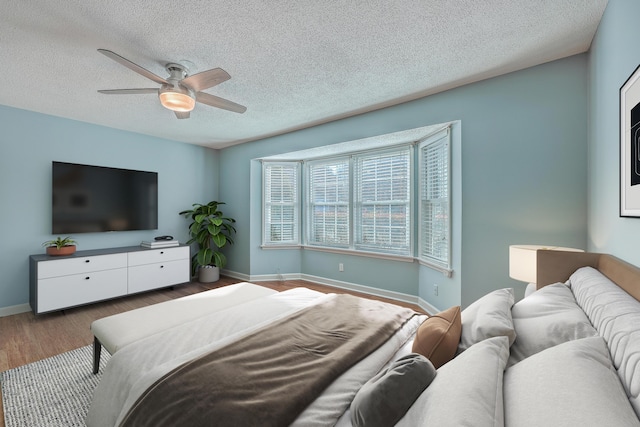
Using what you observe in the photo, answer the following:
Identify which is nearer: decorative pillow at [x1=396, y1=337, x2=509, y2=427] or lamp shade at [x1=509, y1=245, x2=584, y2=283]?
decorative pillow at [x1=396, y1=337, x2=509, y2=427]

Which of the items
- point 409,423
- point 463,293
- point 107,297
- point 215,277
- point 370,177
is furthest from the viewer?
point 215,277

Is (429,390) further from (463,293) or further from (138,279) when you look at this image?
(138,279)

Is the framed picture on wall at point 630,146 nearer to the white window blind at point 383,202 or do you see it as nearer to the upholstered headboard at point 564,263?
the upholstered headboard at point 564,263

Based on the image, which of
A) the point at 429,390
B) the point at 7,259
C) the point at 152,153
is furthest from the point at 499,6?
the point at 7,259

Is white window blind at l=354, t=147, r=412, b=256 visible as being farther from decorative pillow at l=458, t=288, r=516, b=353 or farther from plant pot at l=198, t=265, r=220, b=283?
plant pot at l=198, t=265, r=220, b=283

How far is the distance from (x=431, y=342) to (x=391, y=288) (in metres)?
2.74

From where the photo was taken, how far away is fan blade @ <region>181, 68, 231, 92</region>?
6.52 feet

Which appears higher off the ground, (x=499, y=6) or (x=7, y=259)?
(x=499, y=6)

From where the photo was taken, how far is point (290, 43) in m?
2.02

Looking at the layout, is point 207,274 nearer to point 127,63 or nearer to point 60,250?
point 60,250

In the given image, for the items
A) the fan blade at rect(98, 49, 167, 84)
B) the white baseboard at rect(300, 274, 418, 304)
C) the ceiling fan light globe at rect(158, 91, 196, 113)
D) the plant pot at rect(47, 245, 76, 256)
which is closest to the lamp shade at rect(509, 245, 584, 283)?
the white baseboard at rect(300, 274, 418, 304)

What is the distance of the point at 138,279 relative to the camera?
3887 mm

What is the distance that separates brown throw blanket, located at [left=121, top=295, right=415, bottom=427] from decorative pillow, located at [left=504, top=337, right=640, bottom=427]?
0.68m

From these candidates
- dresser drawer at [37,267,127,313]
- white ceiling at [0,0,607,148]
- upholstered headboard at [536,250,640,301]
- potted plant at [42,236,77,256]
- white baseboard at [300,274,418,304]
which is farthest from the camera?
white baseboard at [300,274,418,304]
